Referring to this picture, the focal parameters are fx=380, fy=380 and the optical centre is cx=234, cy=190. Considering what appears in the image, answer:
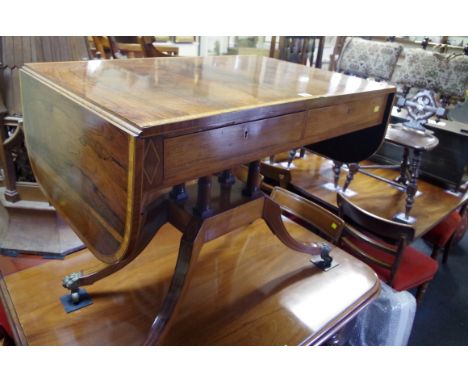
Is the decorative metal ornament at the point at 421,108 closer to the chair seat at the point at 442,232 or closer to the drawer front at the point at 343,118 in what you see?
the chair seat at the point at 442,232

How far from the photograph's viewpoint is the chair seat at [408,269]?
5.67ft

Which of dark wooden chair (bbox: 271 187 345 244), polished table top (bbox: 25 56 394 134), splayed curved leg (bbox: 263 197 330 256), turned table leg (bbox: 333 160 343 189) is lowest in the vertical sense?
turned table leg (bbox: 333 160 343 189)

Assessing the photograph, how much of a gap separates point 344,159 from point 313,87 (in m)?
0.45

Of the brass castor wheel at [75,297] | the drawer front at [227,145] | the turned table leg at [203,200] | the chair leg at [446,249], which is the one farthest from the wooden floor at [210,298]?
the chair leg at [446,249]

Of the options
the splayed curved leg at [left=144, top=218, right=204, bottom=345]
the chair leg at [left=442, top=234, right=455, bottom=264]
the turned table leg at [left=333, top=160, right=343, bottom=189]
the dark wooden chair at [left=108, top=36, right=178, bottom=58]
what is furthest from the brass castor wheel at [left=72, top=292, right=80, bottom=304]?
the chair leg at [left=442, top=234, right=455, bottom=264]

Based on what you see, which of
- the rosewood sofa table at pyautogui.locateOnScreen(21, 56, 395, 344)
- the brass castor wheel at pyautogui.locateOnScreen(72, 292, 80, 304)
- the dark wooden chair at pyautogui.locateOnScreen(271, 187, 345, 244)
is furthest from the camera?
the dark wooden chair at pyautogui.locateOnScreen(271, 187, 345, 244)

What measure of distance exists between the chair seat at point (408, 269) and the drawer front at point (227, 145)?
45.4 inches

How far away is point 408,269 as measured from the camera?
1802mm

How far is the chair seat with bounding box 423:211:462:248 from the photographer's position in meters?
2.27

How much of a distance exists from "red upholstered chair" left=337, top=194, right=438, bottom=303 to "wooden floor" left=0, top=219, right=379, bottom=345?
33 cm

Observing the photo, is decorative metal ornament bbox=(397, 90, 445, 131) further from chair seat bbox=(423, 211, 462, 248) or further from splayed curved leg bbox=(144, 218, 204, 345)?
splayed curved leg bbox=(144, 218, 204, 345)

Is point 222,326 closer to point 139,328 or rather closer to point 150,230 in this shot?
point 139,328

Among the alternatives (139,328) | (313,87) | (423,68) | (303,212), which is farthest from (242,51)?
(139,328)

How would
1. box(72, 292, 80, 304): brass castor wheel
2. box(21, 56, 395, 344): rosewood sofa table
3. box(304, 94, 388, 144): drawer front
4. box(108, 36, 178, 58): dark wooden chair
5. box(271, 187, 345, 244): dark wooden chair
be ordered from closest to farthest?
box(21, 56, 395, 344): rosewood sofa table → box(304, 94, 388, 144): drawer front → box(72, 292, 80, 304): brass castor wheel → box(271, 187, 345, 244): dark wooden chair → box(108, 36, 178, 58): dark wooden chair
